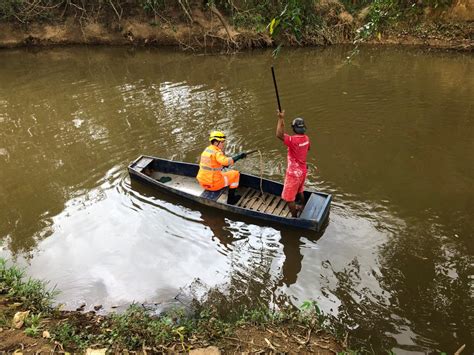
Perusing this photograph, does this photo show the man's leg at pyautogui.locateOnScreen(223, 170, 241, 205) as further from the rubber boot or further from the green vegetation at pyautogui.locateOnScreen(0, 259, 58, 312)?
the green vegetation at pyautogui.locateOnScreen(0, 259, 58, 312)

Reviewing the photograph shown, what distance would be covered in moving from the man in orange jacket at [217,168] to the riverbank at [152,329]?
2.67 m

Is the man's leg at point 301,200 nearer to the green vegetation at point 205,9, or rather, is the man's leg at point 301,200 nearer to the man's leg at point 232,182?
the man's leg at point 232,182

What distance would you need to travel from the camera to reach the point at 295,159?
20.9 feet

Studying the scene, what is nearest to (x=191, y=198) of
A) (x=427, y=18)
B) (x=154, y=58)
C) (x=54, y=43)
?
(x=154, y=58)

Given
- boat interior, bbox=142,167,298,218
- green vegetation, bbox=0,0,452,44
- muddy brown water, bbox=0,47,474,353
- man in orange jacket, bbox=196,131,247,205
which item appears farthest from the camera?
green vegetation, bbox=0,0,452,44

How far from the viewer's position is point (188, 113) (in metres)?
11.6

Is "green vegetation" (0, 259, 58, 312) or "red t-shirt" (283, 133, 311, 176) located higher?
"red t-shirt" (283, 133, 311, 176)

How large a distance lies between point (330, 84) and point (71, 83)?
9.53m

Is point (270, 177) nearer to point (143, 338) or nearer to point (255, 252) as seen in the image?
point (255, 252)

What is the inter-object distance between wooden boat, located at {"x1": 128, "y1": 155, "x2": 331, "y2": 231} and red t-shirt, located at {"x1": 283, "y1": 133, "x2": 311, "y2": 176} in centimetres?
67

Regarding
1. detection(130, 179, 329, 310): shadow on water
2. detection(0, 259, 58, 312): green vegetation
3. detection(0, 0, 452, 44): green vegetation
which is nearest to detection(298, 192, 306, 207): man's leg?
detection(130, 179, 329, 310): shadow on water

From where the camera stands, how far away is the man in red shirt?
20.0 ft

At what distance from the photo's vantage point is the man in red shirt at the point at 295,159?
20.0 ft

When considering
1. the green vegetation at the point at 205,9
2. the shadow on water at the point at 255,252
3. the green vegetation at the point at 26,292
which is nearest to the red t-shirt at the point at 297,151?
the shadow on water at the point at 255,252
